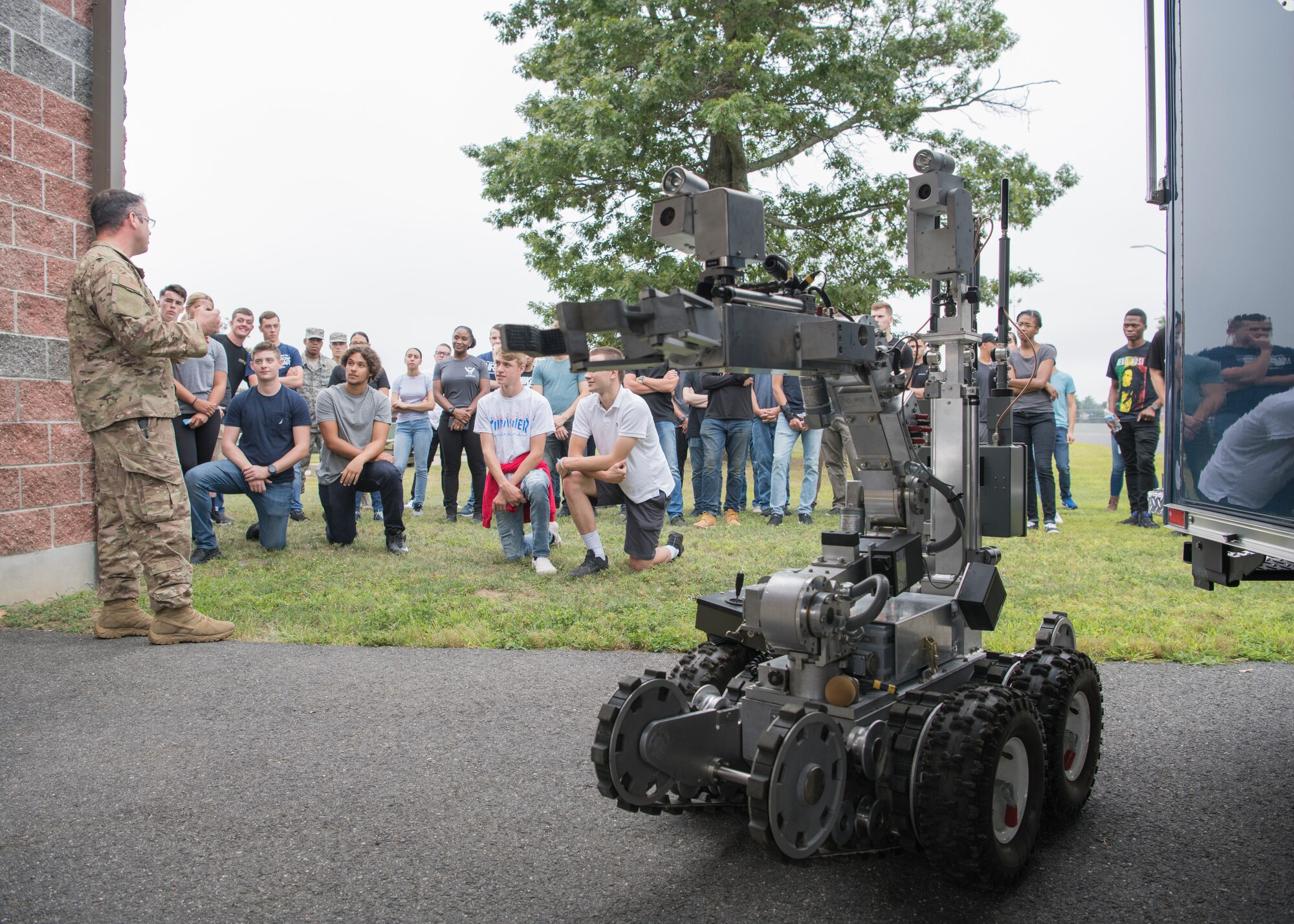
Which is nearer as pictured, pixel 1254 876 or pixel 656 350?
pixel 656 350

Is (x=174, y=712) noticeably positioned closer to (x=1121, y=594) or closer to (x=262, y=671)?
(x=262, y=671)

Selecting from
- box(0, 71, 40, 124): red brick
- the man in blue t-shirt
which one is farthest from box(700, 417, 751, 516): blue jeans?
box(0, 71, 40, 124): red brick

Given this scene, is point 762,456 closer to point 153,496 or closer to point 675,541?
point 675,541

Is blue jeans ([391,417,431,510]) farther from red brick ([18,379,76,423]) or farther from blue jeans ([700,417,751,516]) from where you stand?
red brick ([18,379,76,423])

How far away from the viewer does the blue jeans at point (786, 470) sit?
34.4ft

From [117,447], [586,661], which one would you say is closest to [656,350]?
[586,661]

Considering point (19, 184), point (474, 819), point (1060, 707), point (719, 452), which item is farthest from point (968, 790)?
point (719, 452)

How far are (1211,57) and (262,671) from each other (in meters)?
5.15

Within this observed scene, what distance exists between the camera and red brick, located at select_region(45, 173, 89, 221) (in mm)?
6562

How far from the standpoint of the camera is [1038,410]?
379 inches

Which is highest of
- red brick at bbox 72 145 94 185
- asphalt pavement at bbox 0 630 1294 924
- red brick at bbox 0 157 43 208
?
red brick at bbox 72 145 94 185

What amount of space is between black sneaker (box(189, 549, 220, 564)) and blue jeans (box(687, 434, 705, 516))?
4.99 meters

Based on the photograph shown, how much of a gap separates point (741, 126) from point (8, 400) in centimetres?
1411

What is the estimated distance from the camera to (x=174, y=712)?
4.32 meters
